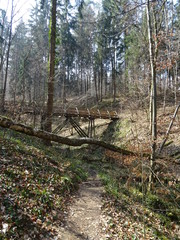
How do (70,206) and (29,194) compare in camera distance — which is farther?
(70,206)

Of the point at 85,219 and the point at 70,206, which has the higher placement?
the point at 70,206

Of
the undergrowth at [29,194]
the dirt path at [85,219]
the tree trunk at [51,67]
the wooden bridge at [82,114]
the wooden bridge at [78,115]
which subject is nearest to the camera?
the undergrowth at [29,194]

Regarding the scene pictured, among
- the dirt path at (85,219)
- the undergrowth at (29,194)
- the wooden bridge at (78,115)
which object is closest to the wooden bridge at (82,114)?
the wooden bridge at (78,115)

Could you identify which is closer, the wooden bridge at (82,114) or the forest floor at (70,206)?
the forest floor at (70,206)

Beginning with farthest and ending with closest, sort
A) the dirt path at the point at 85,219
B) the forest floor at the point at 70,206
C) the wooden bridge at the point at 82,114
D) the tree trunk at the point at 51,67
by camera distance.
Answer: the wooden bridge at the point at 82,114 < the tree trunk at the point at 51,67 < the dirt path at the point at 85,219 < the forest floor at the point at 70,206

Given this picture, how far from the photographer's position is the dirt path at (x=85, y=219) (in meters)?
3.99

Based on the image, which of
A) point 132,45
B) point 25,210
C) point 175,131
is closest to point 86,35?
point 132,45

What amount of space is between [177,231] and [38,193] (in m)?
4.61

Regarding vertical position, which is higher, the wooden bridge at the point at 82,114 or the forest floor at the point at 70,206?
the wooden bridge at the point at 82,114

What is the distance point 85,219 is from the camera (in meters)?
4.71

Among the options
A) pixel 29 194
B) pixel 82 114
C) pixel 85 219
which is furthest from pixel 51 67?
pixel 85 219

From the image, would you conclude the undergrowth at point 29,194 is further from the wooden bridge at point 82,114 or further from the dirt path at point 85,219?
the wooden bridge at point 82,114

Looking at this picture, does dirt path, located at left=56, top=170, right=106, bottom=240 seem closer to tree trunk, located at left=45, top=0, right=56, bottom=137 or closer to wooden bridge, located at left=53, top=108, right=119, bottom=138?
tree trunk, located at left=45, top=0, right=56, bottom=137

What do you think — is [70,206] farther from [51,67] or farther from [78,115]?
[78,115]
